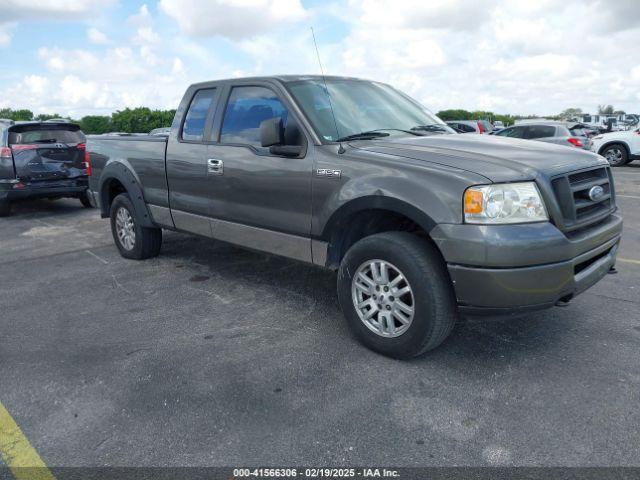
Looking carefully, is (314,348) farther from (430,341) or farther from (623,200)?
(623,200)

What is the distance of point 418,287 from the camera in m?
3.17

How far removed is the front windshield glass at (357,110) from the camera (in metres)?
3.98

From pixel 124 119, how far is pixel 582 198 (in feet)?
92.8

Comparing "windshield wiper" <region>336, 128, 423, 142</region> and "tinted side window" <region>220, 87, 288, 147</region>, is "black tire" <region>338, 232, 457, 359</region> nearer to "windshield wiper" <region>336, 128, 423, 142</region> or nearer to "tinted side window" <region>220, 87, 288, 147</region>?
"windshield wiper" <region>336, 128, 423, 142</region>

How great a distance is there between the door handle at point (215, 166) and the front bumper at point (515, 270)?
2195 millimetres

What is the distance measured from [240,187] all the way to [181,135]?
44.1 inches

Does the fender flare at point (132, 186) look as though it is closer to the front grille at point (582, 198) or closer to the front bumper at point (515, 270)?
the front bumper at point (515, 270)

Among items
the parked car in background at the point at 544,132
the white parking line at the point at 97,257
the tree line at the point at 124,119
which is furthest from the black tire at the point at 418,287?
the tree line at the point at 124,119

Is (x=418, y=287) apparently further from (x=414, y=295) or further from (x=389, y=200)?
(x=389, y=200)

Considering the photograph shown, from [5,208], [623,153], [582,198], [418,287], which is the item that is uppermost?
[582,198]

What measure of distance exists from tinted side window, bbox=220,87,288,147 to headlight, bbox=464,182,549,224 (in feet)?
5.60

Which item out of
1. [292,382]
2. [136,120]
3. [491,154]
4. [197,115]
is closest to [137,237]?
[197,115]

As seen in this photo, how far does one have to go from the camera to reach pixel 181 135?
16.7 ft

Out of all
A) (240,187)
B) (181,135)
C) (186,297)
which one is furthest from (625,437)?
(181,135)
